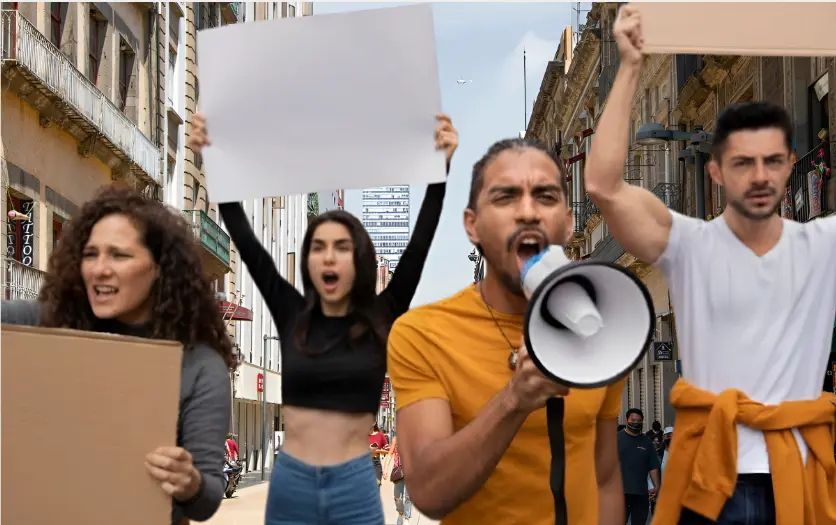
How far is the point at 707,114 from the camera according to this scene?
27.8m

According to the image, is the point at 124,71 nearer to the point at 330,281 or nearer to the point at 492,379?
the point at 330,281

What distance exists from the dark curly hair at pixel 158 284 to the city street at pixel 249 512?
33.4 feet

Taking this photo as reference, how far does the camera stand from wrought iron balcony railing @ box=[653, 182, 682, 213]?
29.8m

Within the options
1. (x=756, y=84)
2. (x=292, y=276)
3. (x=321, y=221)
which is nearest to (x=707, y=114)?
(x=756, y=84)

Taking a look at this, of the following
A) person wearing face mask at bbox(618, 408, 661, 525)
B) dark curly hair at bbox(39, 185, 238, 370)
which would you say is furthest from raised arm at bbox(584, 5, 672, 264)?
person wearing face mask at bbox(618, 408, 661, 525)

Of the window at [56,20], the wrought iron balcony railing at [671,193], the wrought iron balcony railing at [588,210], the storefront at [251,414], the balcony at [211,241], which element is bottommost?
the storefront at [251,414]

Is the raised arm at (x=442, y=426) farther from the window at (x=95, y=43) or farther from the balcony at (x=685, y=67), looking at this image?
the balcony at (x=685, y=67)

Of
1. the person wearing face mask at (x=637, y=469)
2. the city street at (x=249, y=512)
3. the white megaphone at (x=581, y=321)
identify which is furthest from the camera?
the city street at (x=249, y=512)

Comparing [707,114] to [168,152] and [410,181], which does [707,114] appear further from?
[410,181]

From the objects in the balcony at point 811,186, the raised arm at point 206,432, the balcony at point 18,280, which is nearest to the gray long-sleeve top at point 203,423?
the raised arm at point 206,432

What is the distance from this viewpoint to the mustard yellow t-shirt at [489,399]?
2.84m

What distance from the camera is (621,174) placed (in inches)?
134

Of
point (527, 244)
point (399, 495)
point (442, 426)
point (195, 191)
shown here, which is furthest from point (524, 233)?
point (195, 191)

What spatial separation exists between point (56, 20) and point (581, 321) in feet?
71.9
